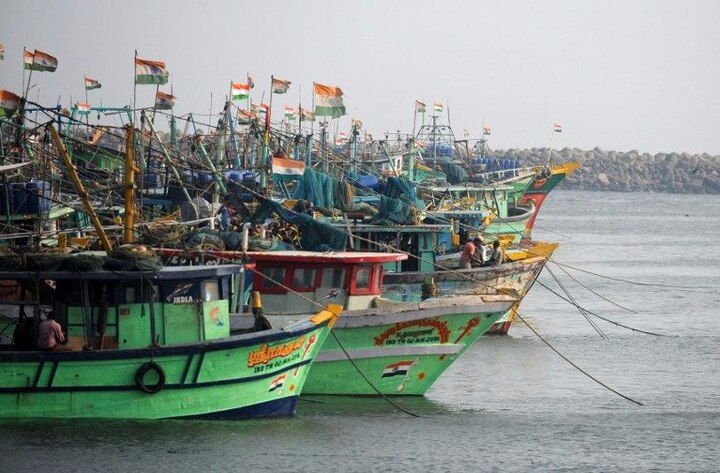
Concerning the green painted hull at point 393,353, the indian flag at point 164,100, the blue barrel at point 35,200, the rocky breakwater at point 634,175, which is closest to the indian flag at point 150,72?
the blue barrel at point 35,200

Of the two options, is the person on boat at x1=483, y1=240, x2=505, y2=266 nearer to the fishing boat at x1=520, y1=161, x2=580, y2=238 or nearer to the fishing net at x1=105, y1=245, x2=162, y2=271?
the fishing net at x1=105, y1=245, x2=162, y2=271

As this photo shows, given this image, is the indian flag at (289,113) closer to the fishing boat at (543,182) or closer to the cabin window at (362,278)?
the fishing boat at (543,182)

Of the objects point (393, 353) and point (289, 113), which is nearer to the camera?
point (393, 353)

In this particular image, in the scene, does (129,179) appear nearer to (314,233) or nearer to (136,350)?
(136,350)

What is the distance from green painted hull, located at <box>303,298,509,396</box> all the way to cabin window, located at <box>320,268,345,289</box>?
1010 mm

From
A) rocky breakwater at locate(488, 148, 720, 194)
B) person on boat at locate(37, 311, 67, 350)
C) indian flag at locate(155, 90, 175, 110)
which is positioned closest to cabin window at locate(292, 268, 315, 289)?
person on boat at locate(37, 311, 67, 350)

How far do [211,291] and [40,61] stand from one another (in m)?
16.6

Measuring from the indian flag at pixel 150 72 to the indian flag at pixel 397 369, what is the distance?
37.7ft

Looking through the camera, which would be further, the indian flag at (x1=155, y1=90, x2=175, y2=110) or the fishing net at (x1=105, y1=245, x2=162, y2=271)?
the indian flag at (x1=155, y1=90, x2=175, y2=110)

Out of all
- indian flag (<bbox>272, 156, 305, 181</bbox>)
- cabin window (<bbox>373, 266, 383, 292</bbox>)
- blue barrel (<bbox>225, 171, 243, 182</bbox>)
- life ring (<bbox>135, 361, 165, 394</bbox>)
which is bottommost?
life ring (<bbox>135, 361, 165, 394</bbox>)

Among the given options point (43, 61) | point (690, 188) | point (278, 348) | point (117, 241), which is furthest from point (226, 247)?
point (690, 188)

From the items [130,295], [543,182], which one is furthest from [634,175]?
[130,295]

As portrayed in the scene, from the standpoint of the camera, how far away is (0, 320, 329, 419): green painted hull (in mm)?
20016

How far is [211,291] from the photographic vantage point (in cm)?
2094
